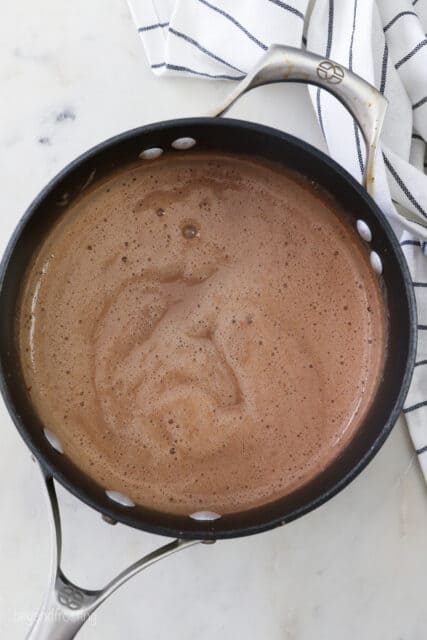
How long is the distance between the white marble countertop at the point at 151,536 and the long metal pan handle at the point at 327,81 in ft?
0.55

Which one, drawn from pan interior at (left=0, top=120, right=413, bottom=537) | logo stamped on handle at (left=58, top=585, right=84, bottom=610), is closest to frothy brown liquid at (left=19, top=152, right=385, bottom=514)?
pan interior at (left=0, top=120, right=413, bottom=537)

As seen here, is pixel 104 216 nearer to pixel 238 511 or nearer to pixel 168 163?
pixel 168 163

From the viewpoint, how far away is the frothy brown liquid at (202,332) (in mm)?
835

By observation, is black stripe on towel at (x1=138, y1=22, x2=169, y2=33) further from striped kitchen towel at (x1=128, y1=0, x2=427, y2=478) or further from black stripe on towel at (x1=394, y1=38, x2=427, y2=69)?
black stripe on towel at (x1=394, y1=38, x2=427, y2=69)

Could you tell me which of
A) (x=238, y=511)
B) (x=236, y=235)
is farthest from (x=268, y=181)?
(x=238, y=511)

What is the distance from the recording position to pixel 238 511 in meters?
0.84

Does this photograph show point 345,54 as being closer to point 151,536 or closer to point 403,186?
point 403,186

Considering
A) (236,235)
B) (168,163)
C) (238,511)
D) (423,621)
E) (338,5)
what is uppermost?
(338,5)

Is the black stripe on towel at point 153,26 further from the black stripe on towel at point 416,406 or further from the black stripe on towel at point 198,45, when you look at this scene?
the black stripe on towel at point 416,406

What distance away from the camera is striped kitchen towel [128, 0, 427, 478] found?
858 millimetres

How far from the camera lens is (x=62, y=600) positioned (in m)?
0.73

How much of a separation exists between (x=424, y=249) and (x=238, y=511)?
36cm

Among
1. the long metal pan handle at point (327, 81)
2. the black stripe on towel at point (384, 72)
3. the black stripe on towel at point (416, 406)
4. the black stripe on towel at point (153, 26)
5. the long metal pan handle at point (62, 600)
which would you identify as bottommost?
the long metal pan handle at point (62, 600)

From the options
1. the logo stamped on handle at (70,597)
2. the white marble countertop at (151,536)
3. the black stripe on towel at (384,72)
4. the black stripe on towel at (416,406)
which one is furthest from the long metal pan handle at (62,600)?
the black stripe on towel at (384,72)
